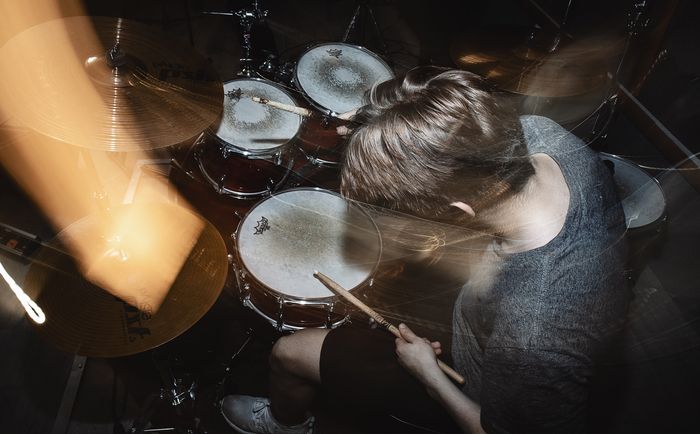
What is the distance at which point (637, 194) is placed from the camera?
1.99m


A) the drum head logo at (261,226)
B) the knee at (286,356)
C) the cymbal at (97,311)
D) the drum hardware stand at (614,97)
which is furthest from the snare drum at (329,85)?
the drum hardware stand at (614,97)

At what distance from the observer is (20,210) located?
227 centimetres

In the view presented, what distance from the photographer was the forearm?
1.19 metres

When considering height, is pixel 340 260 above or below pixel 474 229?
below

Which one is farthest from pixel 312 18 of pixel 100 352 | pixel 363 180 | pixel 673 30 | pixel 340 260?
pixel 100 352

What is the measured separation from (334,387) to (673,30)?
3274 mm

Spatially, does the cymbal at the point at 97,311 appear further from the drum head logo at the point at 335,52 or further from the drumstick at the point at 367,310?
the drum head logo at the point at 335,52

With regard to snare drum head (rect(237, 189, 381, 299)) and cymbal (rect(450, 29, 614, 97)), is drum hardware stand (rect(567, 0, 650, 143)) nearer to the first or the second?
cymbal (rect(450, 29, 614, 97))

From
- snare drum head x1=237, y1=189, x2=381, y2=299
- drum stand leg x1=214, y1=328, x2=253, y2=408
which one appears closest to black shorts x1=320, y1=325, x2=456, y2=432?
snare drum head x1=237, y1=189, x2=381, y2=299

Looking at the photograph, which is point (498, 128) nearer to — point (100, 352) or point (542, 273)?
point (542, 273)

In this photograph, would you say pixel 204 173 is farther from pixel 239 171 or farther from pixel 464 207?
pixel 464 207

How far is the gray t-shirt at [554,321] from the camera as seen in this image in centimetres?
103

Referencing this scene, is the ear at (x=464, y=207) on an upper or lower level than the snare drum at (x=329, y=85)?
upper

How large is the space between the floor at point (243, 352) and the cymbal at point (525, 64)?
566 millimetres
